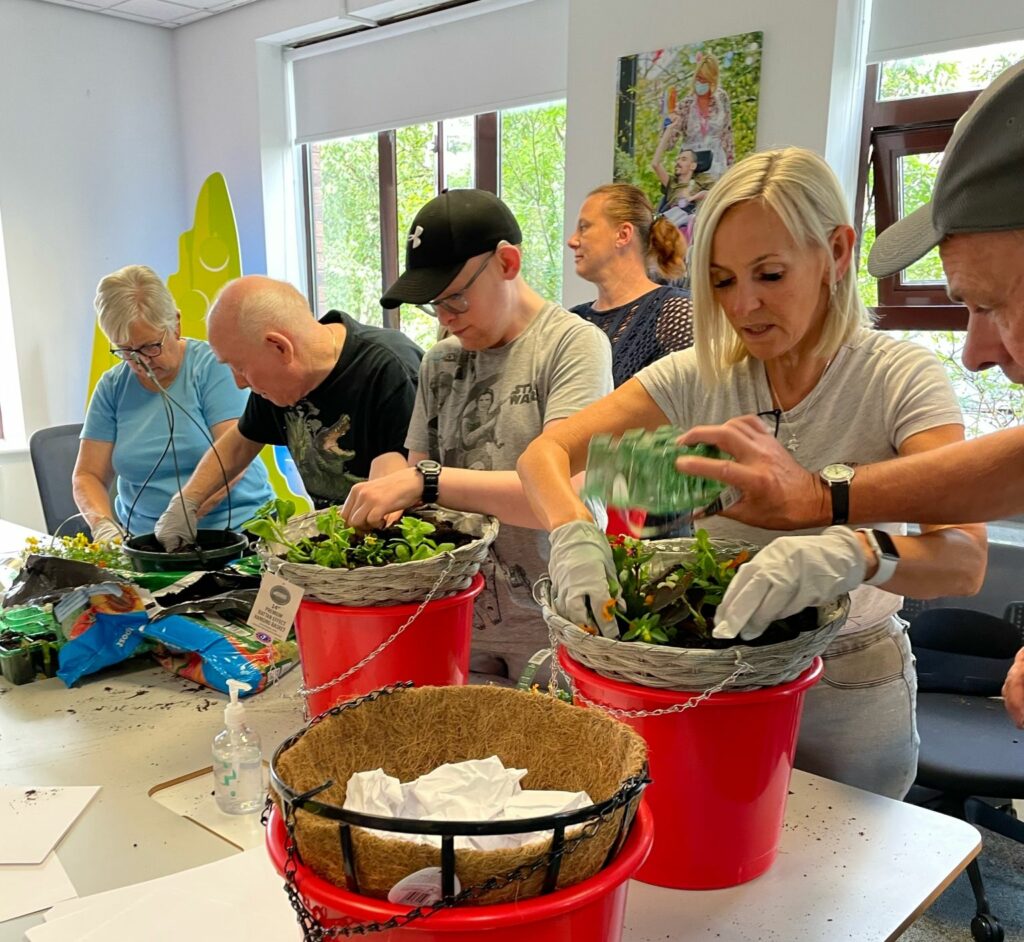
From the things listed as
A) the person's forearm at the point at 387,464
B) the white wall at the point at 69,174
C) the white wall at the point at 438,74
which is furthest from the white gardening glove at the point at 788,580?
the white wall at the point at 69,174

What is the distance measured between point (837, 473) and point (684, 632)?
11.8 inches

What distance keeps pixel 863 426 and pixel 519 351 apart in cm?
59

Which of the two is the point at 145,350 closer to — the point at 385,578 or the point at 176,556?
the point at 176,556

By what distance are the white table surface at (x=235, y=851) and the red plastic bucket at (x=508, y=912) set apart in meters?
0.24

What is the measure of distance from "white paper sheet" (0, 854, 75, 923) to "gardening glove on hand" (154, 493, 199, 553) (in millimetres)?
872

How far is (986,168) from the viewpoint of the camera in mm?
835

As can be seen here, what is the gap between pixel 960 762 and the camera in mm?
1890

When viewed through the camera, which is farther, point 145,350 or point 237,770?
point 145,350

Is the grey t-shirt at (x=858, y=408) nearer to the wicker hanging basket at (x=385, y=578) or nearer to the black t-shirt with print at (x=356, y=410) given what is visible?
the wicker hanging basket at (x=385, y=578)

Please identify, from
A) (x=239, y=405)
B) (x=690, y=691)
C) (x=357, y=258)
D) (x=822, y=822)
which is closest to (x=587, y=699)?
(x=690, y=691)

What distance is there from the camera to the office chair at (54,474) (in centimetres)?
321

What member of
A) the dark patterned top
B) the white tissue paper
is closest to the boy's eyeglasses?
the white tissue paper

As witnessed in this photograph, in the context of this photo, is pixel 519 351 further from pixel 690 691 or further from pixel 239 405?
pixel 239 405

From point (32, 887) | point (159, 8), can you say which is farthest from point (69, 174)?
point (32, 887)
